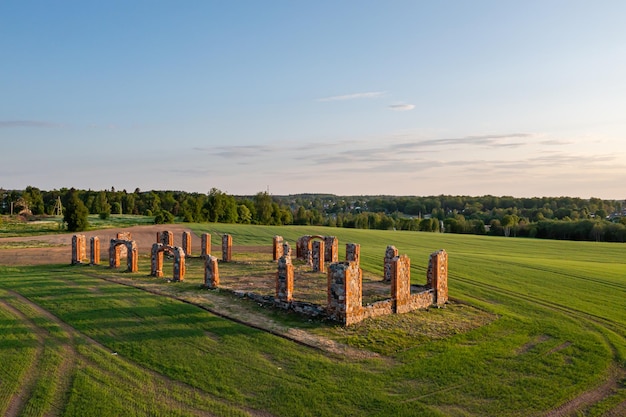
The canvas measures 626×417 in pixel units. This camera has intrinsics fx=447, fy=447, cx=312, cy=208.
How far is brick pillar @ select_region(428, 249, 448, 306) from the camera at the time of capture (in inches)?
806

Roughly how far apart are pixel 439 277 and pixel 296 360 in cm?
994

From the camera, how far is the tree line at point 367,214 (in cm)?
7250

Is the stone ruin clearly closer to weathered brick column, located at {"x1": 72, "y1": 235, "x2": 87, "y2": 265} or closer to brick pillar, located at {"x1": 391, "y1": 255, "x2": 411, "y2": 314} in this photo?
weathered brick column, located at {"x1": 72, "y1": 235, "x2": 87, "y2": 265}

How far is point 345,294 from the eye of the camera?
53.6 feet

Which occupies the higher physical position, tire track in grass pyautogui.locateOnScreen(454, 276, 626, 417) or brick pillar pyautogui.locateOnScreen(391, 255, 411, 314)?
brick pillar pyautogui.locateOnScreen(391, 255, 411, 314)

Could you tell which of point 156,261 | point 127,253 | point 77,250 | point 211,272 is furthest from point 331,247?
point 77,250

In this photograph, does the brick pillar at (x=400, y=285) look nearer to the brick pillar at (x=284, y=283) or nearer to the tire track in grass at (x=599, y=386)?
the brick pillar at (x=284, y=283)

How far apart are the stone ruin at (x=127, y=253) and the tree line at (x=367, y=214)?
35.2 meters

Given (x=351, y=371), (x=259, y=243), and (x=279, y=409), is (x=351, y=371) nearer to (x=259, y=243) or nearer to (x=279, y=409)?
(x=279, y=409)

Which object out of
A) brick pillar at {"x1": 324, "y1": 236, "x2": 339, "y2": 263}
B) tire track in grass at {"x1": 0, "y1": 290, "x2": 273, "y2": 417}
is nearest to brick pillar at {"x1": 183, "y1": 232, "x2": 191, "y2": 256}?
brick pillar at {"x1": 324, "y1": 236, "x2": 339, "y2": 263}

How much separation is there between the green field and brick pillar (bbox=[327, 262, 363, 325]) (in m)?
0.55

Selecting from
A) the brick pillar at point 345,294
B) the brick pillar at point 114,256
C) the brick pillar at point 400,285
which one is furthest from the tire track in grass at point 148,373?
the brick pillar at point 114,256

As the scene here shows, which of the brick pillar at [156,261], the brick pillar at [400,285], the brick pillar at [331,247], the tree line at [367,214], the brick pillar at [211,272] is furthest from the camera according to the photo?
the tree line at [367,214]

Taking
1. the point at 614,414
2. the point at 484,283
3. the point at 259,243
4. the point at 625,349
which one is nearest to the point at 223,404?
the point at 614,414
